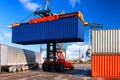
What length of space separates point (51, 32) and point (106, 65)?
44.8ft

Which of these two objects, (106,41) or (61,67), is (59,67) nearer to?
(61,67)

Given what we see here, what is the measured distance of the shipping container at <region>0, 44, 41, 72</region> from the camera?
32.1m

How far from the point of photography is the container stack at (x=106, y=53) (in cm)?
2816

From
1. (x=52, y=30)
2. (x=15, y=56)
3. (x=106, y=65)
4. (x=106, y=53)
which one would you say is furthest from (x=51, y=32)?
(x=106, y=65)

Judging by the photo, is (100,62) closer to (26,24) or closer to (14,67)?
(14,67)

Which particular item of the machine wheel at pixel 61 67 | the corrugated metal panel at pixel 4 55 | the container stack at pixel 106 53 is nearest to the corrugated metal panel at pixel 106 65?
the container stack at pixel 106 53

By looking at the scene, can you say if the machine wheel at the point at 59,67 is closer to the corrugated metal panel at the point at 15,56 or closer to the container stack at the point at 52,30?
the container stack at the point at 52,30

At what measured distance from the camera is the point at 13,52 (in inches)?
1374

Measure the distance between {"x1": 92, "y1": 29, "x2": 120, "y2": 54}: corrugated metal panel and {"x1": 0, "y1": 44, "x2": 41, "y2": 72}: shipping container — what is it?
11138mm

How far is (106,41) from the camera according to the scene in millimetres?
28688

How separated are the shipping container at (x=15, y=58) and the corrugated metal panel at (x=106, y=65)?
36.6 ft

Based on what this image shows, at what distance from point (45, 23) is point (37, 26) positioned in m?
1.72

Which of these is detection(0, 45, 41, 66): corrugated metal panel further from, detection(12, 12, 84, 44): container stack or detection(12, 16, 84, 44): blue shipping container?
detection(12, 12, 84, 44): container stack

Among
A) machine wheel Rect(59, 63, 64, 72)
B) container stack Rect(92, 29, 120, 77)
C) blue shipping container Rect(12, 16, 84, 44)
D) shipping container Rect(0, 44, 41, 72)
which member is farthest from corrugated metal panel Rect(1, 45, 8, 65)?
container stack Rect(92, 29, 120, 77)
